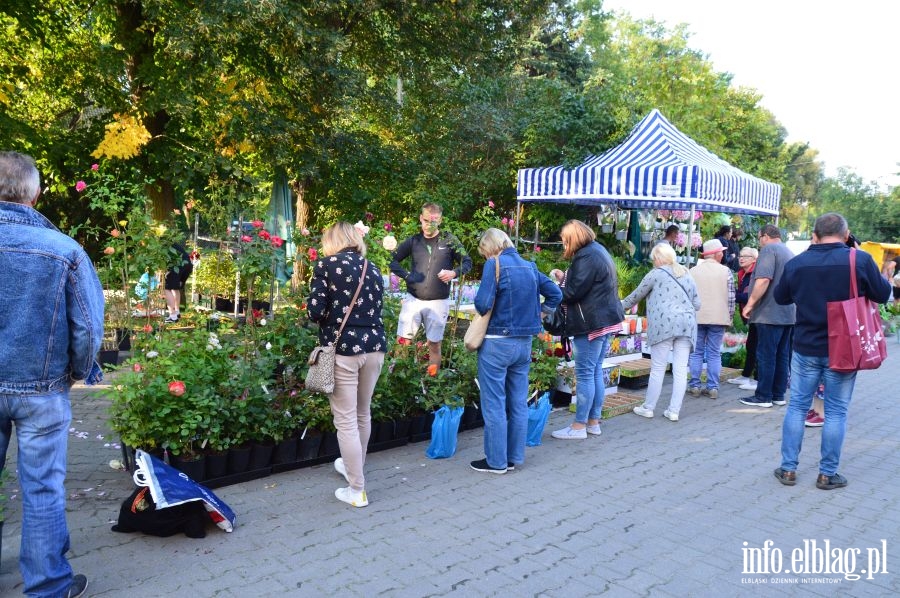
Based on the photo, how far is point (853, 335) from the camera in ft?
13.3

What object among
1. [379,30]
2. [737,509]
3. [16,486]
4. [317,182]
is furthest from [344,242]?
[379,30]

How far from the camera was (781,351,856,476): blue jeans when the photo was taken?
4203mm

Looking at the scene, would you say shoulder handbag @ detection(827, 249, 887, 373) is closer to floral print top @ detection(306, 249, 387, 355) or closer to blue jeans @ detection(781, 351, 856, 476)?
blue jeans @ detection(781, 351, 856, 476)

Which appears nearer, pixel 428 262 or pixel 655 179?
pixel 428 262

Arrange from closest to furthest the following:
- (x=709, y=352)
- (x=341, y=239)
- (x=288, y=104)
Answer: (x=341, y=239) < (x=709, y=352) < (x=288, y=104)

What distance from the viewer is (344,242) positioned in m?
3.73

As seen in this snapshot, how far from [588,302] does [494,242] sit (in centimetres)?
113

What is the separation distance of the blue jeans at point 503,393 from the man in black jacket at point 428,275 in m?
1.52

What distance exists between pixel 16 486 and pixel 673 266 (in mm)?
5331

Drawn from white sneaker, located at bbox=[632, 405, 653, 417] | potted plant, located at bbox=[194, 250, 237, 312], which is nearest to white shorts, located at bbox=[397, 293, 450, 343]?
white sneaker, located at bbox=[632, 405, 653, 417]

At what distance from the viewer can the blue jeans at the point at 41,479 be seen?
255 centimetres

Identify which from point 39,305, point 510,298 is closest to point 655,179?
point 510,298

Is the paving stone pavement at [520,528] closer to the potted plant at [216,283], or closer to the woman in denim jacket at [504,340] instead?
the woman in denim jacket at [504,340]

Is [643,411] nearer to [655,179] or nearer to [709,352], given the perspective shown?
[709,352]
